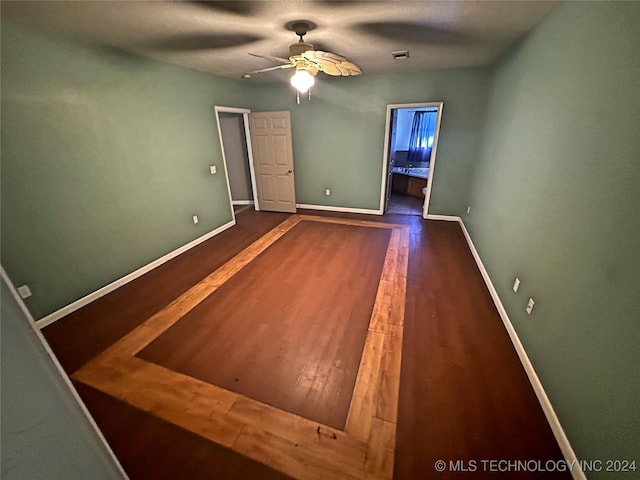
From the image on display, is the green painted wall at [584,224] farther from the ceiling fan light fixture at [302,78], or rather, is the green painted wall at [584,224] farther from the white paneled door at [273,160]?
the white paneled door at [273,160]

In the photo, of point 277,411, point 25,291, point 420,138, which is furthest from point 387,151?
point 25,291

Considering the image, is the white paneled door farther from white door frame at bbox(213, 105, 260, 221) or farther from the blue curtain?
the blue curtain

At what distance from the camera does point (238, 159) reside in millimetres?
5941

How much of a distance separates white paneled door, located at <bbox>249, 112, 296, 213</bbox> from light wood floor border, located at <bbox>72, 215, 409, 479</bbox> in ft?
11.3

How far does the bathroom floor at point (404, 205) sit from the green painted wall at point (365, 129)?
49 centimetres

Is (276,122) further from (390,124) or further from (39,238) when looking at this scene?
(39,238)

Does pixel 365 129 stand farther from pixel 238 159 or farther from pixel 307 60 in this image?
pixel 238 159

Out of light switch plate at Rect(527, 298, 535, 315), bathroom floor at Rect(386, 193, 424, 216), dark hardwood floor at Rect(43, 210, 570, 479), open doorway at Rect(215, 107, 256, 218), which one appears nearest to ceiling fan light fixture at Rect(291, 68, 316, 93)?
dark hardwood floor at Rect(43, 210, 570, 479)

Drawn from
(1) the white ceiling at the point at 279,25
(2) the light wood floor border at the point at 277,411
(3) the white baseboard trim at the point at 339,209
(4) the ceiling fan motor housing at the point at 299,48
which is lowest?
(2) the light wood floor border at the point at 277,411

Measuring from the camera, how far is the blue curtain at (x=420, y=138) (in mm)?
7375

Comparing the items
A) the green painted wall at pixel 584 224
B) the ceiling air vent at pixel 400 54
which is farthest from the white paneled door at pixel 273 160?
the green painted wall at pixel 584 224

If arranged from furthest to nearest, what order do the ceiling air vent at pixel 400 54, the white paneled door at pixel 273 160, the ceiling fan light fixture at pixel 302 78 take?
the white paneled door at pixel 273 160 → the ceiling air vent at pixel 400 54 → the ceiling fan light fixture at pixel 302 78

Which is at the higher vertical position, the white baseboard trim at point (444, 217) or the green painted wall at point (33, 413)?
the green painted wall at point (33, 413)

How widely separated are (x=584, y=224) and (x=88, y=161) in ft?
13.8
